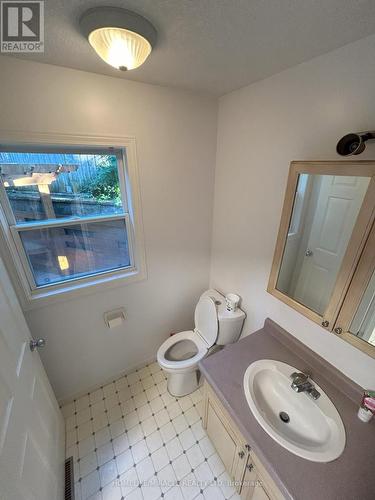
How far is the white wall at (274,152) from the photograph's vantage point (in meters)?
0.87

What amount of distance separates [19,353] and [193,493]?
4.41 ft

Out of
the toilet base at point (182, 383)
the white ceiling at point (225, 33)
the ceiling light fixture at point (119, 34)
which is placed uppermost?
the white ceiling at point (225, 33)

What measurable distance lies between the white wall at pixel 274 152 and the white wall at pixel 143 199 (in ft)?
0.75

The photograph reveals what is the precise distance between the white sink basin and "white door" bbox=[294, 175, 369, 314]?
45cm

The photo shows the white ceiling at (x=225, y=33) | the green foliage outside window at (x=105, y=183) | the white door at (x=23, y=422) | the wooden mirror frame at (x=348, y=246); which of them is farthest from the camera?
the green foliage outside window at (x=105, y=183)

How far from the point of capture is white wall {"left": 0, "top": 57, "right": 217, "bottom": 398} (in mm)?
1086

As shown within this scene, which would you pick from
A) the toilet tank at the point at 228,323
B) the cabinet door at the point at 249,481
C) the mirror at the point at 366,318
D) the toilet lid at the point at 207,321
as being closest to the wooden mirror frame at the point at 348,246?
the mirror at the point at 366,318

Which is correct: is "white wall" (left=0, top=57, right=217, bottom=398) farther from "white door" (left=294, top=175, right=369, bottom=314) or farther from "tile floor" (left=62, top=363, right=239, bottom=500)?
"white door" (left=294, top=175, right=369, bottom=314)

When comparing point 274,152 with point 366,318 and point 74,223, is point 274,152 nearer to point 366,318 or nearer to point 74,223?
point 366,318

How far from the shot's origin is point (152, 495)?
4.14 ft

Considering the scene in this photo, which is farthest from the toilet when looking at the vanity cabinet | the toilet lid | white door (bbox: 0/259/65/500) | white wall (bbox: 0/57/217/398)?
white door (bbox: 0/259/65/500)

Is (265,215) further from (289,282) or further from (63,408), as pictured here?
(63,408)

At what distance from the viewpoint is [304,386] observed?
1.08 metres

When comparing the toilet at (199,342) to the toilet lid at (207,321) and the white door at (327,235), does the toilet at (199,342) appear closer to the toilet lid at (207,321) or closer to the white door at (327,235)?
the toilet lid at (207,321)
